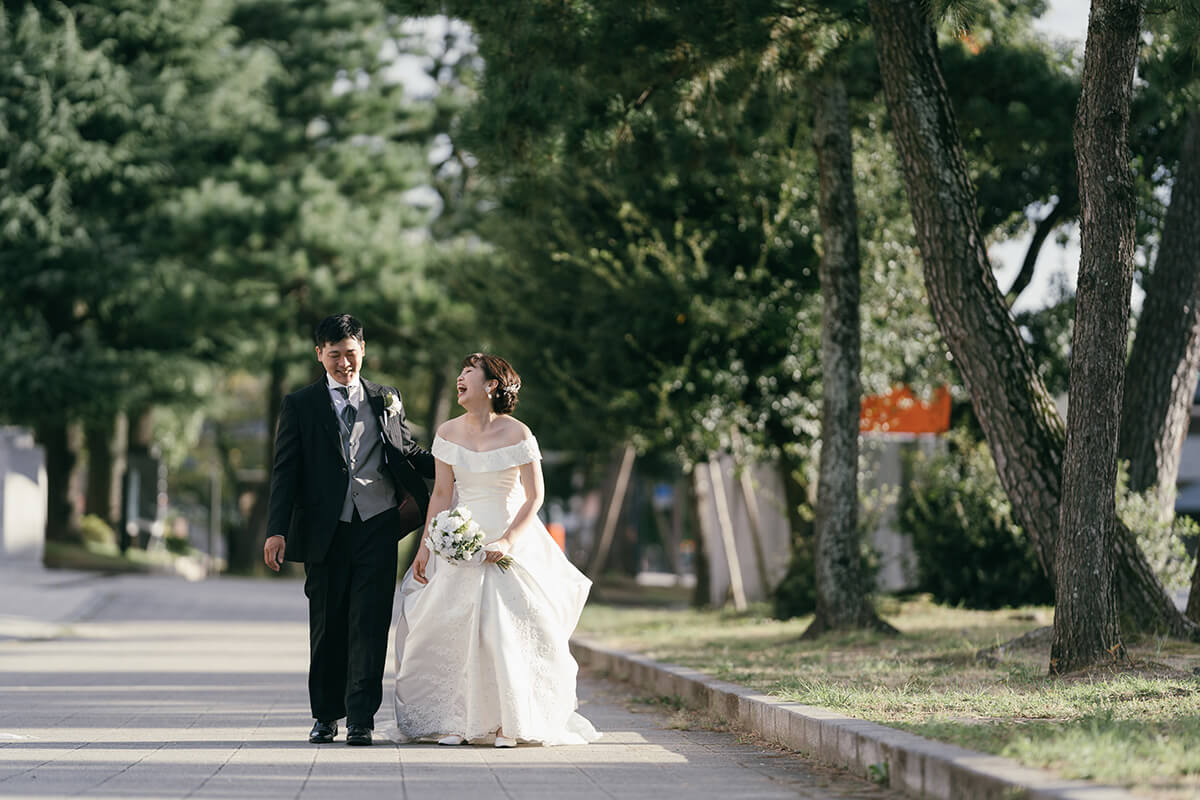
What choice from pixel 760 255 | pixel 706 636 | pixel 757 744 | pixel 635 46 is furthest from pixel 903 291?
pixel 757 744

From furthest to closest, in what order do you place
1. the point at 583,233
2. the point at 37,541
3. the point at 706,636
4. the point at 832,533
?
the point at 37,541, the point at 583,233, the point at 706,636, the point at 832,533

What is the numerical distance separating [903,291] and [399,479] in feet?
35.7

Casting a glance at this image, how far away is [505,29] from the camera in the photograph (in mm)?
12688

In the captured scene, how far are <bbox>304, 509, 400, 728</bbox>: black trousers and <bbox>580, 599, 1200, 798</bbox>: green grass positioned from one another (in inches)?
94.5

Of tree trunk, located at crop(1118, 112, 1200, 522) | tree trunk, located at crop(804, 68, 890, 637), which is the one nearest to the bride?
tree trunk, located at crop(804, 68, 890, 637)

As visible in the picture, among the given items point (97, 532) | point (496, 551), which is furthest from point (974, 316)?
point (97, 532)

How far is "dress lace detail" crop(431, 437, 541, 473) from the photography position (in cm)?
895

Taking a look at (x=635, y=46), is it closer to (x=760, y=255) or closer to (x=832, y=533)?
(x=832, y=533)

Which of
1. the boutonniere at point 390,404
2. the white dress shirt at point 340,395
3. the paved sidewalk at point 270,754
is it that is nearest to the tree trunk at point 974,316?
the paved sidewalk at point 270,754

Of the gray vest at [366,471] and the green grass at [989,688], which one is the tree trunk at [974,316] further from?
the gray vest at [366,471]

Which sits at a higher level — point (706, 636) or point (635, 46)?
point (635, 46)

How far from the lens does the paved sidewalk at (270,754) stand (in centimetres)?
709

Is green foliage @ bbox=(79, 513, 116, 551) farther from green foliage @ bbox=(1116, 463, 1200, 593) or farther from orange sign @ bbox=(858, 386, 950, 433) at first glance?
green foliage @ bbox=(1116, 463, 1200, 593)

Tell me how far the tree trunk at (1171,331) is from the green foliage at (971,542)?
3.67 meters
